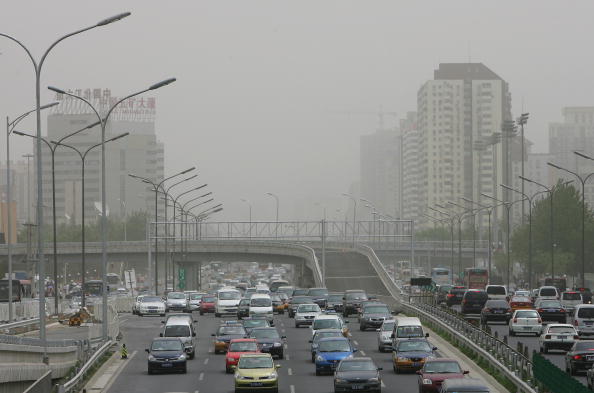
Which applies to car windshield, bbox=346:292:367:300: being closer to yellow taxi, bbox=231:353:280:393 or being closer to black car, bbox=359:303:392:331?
black car, bbox=359:303:392:331

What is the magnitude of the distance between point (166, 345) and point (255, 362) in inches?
333

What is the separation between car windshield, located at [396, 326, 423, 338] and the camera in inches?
2114

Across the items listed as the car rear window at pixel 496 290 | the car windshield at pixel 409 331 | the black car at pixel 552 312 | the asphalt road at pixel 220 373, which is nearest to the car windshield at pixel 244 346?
the asphalt road at pixel 220 373

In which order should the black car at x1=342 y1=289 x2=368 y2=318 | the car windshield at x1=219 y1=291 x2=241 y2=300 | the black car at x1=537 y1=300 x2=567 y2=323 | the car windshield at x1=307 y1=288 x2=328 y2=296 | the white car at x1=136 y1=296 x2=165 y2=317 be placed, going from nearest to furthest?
the black car at x1=537 y1=300 x2=567 y2=323
the black car at x1=342 y1=289 x2=368 y2=318
the car windshield at x1=219 y1=291 x2=241 y2=300
the white car at x1=136 y1=296 x2=165 y2=317
the car windshield at x1=307 y1=288 x2=328 y2=296

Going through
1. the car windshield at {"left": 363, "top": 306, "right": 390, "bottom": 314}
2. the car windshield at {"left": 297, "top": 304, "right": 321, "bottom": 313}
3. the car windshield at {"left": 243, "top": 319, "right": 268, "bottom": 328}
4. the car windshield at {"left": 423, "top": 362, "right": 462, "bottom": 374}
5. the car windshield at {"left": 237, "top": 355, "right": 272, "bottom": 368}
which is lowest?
the car windshield at {"left": 297, "top": 304, "right": 321, "bottom": 313}

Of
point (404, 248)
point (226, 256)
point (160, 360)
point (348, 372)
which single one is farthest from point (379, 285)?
point (348, 372)

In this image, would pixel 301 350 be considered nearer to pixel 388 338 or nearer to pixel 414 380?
pixel 388 338

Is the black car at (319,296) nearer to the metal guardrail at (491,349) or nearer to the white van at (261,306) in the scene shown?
the white van at (261,306)

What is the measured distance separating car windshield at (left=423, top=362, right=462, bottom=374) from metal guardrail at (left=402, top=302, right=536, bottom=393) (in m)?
1.71

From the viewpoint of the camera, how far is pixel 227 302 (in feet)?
293

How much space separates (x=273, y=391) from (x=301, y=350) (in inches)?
713

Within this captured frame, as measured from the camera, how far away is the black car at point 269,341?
54.2 metres

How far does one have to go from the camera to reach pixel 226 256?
171 meters

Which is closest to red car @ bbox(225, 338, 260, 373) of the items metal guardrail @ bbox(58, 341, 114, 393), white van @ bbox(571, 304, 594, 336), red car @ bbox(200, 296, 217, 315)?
metal guardrail @ bbox(58, 341, 114, 393)
